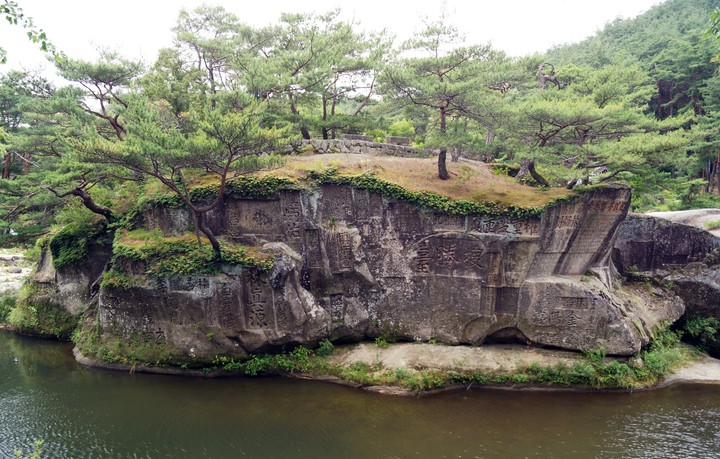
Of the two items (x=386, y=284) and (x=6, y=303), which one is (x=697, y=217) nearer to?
(x=386, y=284)

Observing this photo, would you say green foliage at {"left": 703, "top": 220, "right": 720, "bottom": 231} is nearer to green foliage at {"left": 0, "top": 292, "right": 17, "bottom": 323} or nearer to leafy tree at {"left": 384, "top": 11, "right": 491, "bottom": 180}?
leafy tree at {"left": 384, "top": 11, "right": 491, "bottom": 180}

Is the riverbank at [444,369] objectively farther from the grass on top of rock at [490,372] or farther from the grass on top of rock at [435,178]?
the grass on top of rock at [435,178]

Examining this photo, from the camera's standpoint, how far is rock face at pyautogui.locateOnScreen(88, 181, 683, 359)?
477 inches

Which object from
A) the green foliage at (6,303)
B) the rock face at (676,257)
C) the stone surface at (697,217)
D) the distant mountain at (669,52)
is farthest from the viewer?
the distant mountain at (669,52)

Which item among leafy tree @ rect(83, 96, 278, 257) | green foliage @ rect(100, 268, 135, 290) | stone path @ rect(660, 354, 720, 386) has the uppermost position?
leafy tree @ rect(83, 96, 278, 257)

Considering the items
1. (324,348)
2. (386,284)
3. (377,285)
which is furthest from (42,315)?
(386,284)

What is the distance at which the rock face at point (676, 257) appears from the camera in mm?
13750

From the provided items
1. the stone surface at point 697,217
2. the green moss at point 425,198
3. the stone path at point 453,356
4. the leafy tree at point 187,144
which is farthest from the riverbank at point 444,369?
the stone surface at point 697,217

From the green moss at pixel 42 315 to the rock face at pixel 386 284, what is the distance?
285 centimetres

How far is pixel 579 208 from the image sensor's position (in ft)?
41.9

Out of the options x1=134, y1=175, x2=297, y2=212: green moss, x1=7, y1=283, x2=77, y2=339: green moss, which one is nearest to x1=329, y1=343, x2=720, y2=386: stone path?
x1=134, y1=175, x2=297, y2=212: green moss

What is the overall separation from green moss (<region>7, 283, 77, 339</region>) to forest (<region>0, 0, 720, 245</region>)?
8.61 feet

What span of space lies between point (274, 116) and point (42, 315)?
35.7ft

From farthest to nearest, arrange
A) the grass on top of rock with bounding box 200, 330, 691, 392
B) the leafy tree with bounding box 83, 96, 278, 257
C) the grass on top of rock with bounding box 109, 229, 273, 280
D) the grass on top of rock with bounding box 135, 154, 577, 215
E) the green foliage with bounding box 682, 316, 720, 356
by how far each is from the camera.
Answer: the green foliage with bounding box 682, 316, 720, 356
the grass on top of rock with bounding box 135, 154, 577, 215
the grass on top of rock with bounding box 109, 229, 273, 280
the grass on top of rock with bounding box 200, 330, 691, 392
the leafy tree with bounding box 83, 96, 278, 257
